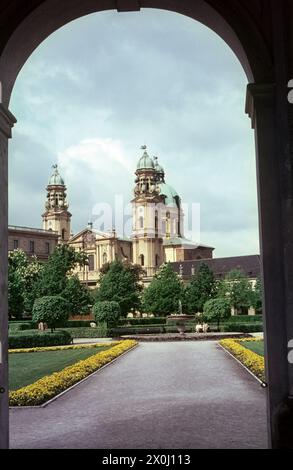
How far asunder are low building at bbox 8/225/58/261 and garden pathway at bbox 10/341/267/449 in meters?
77.5

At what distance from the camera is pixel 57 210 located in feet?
341

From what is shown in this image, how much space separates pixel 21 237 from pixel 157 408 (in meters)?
84.8

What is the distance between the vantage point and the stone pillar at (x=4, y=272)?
6.98 metres

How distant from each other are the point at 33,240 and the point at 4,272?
89.6 meters

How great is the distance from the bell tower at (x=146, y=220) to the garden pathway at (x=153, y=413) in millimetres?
77798

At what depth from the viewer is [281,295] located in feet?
21.8

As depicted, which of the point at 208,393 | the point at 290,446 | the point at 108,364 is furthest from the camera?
the point at 108,364

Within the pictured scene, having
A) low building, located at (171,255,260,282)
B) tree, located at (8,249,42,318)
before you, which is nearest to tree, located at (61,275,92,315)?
tree, located at (8,249,42,318)

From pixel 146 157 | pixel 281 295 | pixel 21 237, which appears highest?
pixel 146 157

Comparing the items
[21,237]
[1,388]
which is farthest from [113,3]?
[21,237]

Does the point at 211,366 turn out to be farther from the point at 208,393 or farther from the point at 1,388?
the point at 1,388

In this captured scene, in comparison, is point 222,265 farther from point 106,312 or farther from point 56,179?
point 106,312

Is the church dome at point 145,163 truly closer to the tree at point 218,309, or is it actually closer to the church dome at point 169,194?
the church dome at point 169,194

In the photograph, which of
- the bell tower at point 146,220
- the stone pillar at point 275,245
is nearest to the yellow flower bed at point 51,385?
the stone pillar at point 275,245
